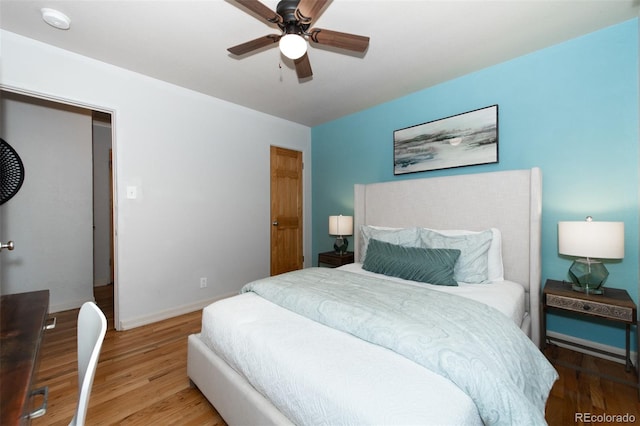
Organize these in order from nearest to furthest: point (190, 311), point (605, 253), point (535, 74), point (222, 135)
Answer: point (605, 253) → point (535, 74) → point (190, 311) → point (222, 135)

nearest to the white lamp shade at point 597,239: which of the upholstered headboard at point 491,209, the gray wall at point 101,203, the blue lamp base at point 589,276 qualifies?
the blue lamp base at point 589,276

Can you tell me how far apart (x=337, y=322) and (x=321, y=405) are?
0.43 metres

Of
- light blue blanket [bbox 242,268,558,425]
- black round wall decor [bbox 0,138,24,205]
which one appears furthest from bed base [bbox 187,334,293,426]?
black round wall decor [bbox 0,138,24,205]

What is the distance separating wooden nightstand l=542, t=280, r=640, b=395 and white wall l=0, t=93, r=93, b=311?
4.71 m

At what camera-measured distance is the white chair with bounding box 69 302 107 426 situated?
746mm

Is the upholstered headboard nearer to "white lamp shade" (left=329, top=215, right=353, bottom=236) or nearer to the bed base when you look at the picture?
"white lamp shade" (left=329, top=215, right=353, bottom=236)

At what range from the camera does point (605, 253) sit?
1.80 m

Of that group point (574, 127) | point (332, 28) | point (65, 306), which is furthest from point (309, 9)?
point (65, 306)

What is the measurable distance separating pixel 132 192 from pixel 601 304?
390 centimetres

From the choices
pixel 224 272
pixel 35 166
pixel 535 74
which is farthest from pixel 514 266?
pixel 35 166

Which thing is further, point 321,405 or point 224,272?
point 224,272

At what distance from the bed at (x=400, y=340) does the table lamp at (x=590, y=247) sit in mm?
238

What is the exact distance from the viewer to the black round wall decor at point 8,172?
2.64 m

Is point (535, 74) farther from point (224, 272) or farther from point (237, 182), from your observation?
point (224, 272)
